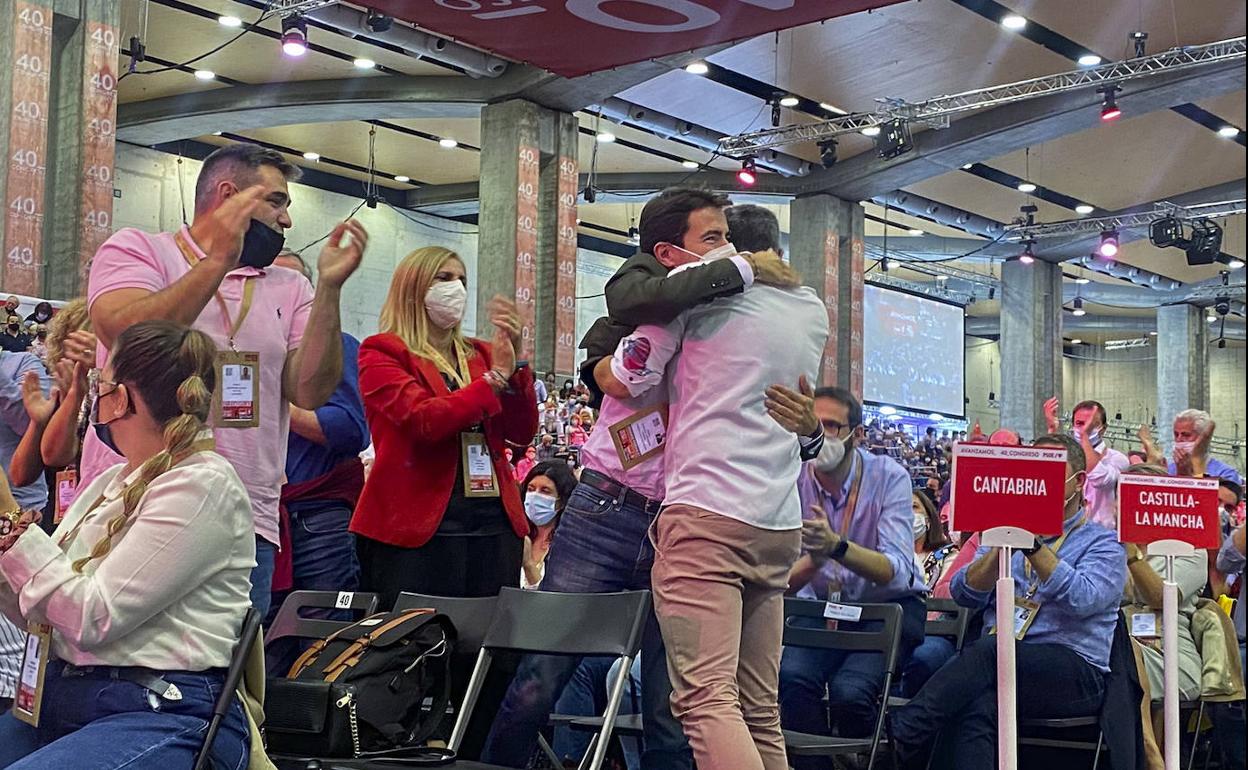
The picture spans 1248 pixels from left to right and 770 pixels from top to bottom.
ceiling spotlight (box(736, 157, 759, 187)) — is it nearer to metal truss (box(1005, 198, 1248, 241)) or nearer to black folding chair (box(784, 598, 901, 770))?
metal truss (box(1005, 198, 1248, 241))

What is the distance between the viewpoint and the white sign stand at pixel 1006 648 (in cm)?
304

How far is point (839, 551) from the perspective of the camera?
4195mm

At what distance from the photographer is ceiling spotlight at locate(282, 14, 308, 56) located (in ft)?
39.9

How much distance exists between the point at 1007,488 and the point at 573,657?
1125 mm

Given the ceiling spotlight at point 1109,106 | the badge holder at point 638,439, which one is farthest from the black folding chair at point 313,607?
the ceiling spotlight at point 1109,106

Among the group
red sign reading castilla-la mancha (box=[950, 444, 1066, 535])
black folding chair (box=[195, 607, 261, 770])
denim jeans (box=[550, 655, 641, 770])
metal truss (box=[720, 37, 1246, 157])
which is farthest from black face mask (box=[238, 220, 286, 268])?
metal truss (box=[720, 37, 1246, 157])

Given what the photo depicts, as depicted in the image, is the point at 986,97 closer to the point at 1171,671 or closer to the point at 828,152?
the point at 828,152

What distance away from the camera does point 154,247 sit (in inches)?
118

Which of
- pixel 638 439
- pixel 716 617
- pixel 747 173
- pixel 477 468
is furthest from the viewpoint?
pixel 747 173

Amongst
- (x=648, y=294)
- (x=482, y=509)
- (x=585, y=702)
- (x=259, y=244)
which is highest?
(x=259, y=244)

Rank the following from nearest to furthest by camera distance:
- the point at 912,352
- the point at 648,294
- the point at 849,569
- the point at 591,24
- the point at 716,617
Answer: the point at 716,617 → the point at 648,294 → the point at 849,569 → the point at 591,24 → the point at 912,352

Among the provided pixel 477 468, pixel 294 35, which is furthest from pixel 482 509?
pixel 294 35

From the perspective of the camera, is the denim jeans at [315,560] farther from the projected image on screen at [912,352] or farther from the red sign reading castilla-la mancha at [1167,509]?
the projected image on screen at [912,352]

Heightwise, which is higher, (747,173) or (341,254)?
(747,173)
